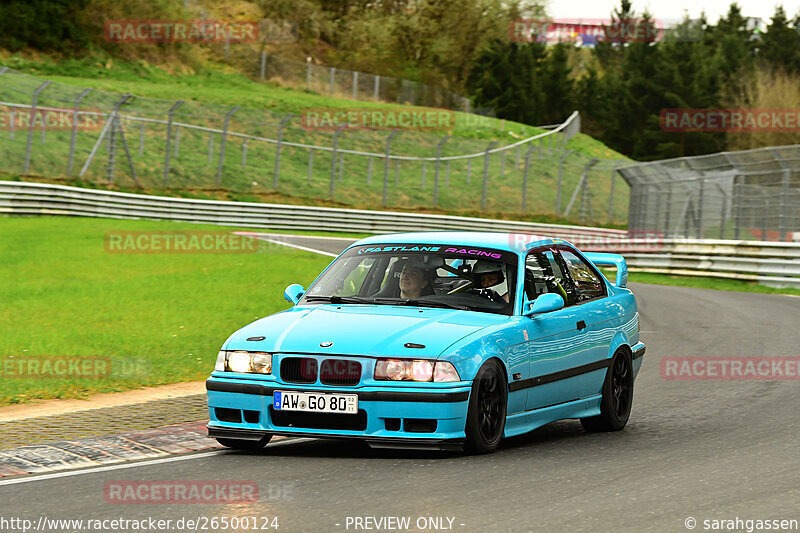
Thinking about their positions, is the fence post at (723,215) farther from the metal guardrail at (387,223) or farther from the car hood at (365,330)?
the car hood at (365,330)

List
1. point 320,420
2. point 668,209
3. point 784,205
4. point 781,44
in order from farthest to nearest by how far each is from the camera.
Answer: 1. point 781,44
2. point 668,209
3. point 784,205
4. point 320,420

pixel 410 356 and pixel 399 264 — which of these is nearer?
pixel 410 356

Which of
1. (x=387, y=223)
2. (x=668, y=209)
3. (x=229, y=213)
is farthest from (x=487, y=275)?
(x=387, y=223)

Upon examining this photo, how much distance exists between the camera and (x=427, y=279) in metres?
8.46

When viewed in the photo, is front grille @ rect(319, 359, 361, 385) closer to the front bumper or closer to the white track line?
the front bumper

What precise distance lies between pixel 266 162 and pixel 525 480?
43777 millimetres

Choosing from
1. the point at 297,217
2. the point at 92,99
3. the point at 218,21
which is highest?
the point at 218,21

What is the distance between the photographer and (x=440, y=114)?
72.2 metres

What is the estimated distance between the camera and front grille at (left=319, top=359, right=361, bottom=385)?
726 cm

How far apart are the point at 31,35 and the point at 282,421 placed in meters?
58.8

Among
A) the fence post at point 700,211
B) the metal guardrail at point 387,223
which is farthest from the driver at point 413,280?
the fence post at point 700,211

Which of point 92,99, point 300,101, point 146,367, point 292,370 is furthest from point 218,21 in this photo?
point 292,370

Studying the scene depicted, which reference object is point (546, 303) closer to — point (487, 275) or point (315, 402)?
Result: point (487, 275)

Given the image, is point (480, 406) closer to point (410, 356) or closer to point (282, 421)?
point (410, 356)
